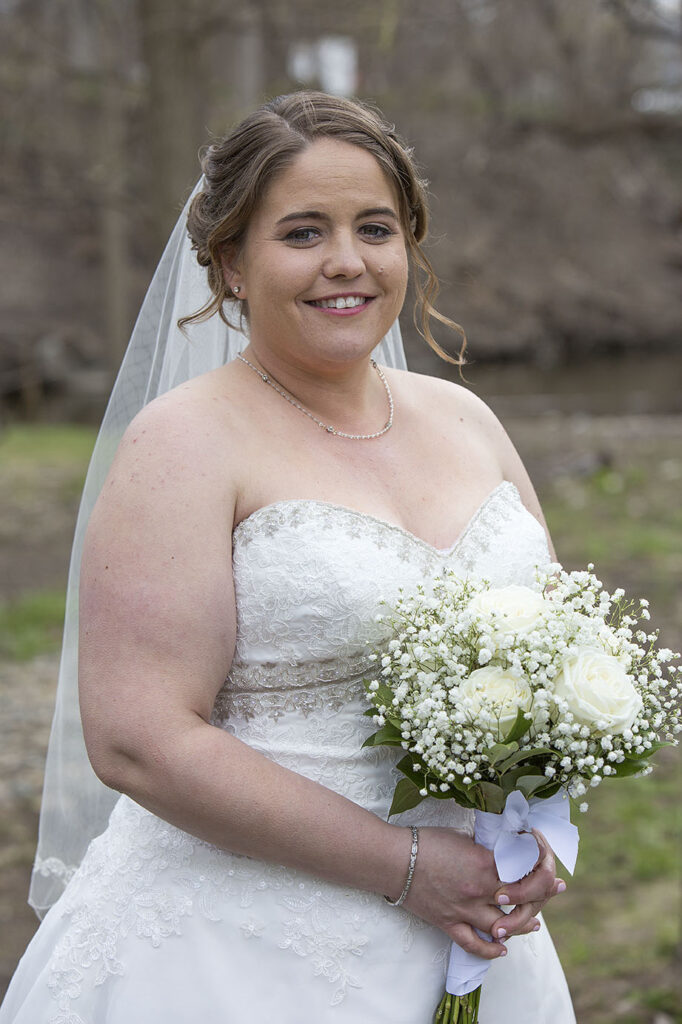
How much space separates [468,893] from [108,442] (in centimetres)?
140

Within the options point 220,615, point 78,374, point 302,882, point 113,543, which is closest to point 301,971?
point 302,882

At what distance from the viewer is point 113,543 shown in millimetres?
2086

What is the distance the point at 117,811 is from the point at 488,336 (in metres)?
22.9

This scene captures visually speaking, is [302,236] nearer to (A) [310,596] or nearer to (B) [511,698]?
(A) [310,596]

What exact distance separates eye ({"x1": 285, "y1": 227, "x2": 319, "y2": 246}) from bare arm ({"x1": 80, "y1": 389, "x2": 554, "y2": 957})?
1.51 feet

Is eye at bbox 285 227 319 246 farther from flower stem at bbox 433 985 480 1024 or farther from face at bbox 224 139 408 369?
flower stem at bbox 433 985 480 1024

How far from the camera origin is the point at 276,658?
7.29 ft

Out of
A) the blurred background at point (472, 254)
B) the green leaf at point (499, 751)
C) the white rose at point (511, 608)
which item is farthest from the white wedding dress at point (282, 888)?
the blurred background at point (472, 254)

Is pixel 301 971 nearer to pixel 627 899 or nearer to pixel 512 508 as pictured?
pixel 512 508

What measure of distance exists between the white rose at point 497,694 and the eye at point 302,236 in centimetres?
93

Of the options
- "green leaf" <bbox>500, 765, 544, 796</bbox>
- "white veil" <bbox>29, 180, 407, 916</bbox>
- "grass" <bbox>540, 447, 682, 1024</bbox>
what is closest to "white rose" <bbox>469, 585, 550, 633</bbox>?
"green leaf" <bbox>500, 765, 544, 796</bbox>

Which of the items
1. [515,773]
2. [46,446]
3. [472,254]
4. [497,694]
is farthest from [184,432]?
[472,254]

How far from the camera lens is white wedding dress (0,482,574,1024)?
218 cm

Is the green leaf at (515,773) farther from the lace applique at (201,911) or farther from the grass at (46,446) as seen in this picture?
the grass at (46,446)
